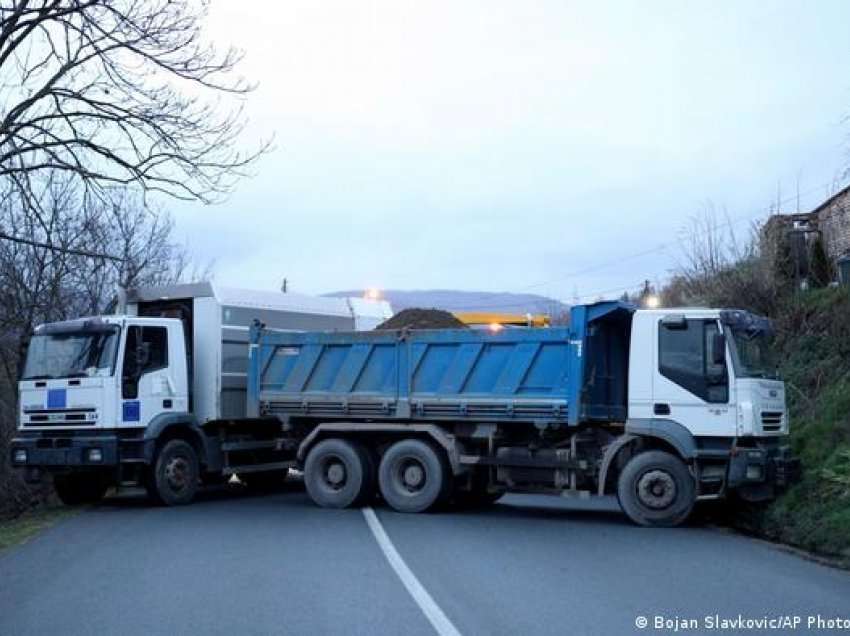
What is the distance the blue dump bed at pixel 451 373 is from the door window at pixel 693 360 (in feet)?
3.12

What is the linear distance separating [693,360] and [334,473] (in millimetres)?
5966

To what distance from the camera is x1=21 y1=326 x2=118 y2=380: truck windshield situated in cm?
1633

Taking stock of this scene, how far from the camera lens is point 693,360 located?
13969 millimetres

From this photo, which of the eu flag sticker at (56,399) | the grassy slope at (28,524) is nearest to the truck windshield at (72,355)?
the eu flag sticker at (56,399)

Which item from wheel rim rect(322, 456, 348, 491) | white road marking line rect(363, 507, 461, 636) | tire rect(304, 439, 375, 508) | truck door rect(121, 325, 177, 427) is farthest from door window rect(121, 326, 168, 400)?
white road marking line rect(363, 507, 461, 636)

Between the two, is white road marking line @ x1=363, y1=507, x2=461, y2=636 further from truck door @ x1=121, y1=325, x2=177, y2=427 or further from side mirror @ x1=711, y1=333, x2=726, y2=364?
side mirror @ x1=711, y1=333, x2=726, y2=364

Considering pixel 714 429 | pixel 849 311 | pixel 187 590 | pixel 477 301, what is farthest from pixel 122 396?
pixel 477 301

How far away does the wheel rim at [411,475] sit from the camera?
15.9 metres

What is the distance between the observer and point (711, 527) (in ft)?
47.0

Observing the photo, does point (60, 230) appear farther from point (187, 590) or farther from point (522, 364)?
point (187, 590)

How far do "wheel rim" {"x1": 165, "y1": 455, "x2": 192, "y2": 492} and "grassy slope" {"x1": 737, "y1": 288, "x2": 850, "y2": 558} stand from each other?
8.62 m

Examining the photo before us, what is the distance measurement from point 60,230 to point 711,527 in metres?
14.6

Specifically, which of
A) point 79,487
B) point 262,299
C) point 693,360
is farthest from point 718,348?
point 79,487

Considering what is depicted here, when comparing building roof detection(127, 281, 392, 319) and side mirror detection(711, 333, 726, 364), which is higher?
building roof detection(127, 281, 392, 319)
